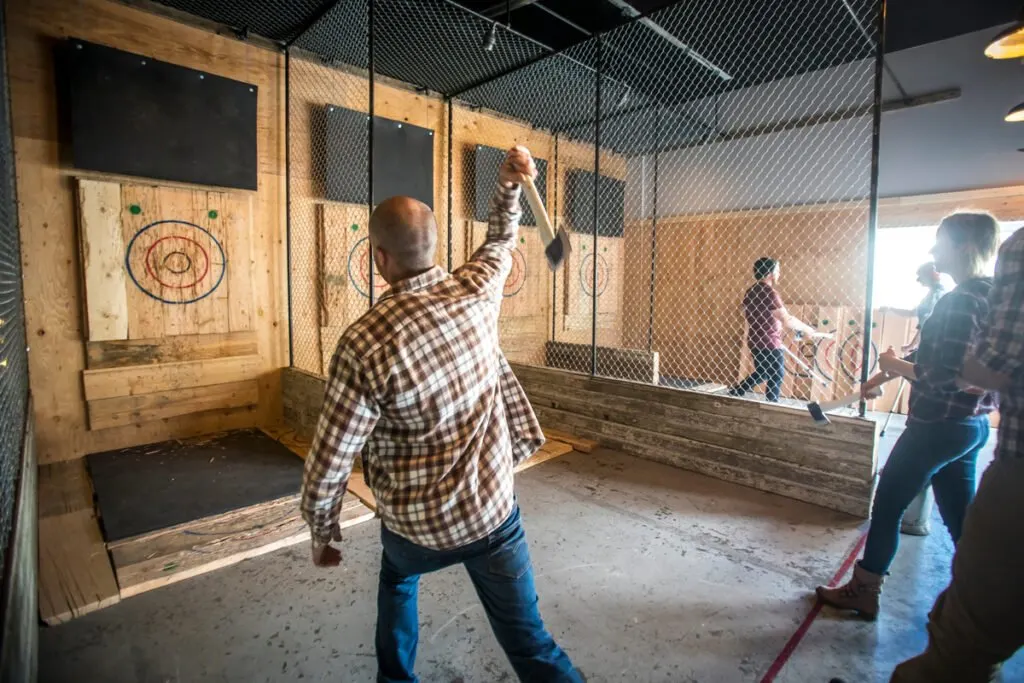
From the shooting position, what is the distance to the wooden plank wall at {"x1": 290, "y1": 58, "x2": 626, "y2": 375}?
451 centimetres

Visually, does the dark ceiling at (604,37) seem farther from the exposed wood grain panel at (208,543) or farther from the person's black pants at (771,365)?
the exposed wood grain panel at (208,543)

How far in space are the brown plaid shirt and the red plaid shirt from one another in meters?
1.12

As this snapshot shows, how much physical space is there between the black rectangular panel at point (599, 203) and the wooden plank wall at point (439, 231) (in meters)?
0.15

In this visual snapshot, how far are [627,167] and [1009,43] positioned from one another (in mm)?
5343

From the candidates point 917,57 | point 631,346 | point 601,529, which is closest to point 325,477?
point 601,529

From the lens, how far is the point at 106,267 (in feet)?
11.5

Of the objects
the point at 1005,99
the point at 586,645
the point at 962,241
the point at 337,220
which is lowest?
the point at 586,645

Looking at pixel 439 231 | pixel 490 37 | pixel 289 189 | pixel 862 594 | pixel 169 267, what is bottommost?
pixel 862 594

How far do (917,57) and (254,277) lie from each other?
584cm

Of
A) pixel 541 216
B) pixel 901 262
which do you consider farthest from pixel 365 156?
pixel 901 262

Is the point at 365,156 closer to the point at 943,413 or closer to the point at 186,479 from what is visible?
the point at 186,479

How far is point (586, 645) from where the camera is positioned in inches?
70.2

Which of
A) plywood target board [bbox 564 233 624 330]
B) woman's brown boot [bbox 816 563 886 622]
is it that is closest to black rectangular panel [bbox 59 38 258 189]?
plywood target board [bbox 564 233 624 330]

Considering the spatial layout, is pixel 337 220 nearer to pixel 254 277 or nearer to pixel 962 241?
pixel 254 277
